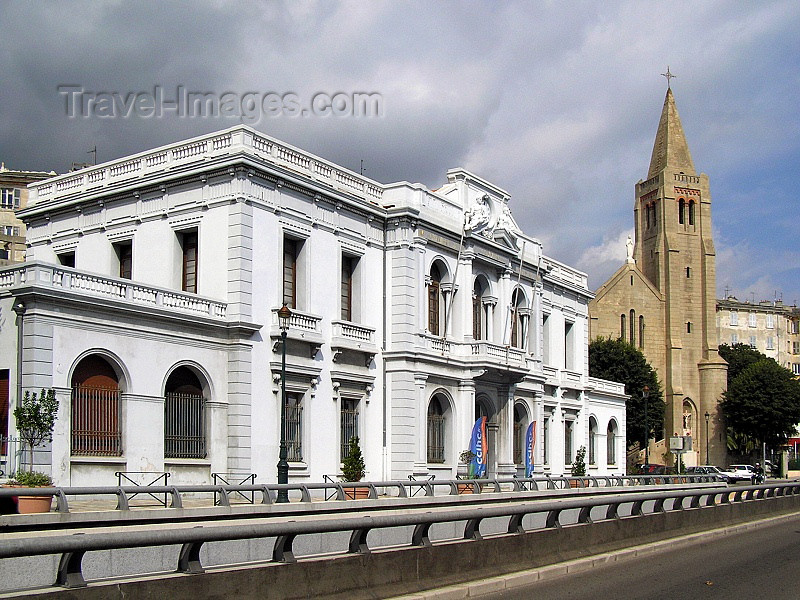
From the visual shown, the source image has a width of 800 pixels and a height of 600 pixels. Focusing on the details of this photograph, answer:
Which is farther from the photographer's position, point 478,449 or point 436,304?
point 436,304

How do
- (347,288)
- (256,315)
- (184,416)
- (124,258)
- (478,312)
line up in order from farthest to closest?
(478,312)
(347,288)
(124,258)
(256,315)
(184,416)

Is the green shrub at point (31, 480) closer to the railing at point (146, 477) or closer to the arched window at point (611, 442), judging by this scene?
the railing at point (146, 477)

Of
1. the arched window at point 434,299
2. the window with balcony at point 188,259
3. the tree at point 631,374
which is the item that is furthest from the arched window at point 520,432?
the tree at point 631,374

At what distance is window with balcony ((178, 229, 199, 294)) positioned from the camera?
32.8m

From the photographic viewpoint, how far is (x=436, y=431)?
3966 cm

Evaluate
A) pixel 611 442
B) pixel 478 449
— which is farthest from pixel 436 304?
pixel 611 442

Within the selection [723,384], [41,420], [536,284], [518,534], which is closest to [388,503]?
[41,420]

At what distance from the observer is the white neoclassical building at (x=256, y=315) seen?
26188 mm

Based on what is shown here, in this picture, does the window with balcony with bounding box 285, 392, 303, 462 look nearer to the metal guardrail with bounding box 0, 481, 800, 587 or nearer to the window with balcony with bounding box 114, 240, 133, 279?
the window with balcony with bounding box 114, 240, 133, 279

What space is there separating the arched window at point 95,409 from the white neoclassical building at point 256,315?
44 mm

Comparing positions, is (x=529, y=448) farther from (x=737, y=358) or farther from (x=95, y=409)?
(x=737, y=358)

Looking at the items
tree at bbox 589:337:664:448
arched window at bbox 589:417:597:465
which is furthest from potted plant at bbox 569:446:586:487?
tree at bbox 589:337:664:448

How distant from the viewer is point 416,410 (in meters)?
37.2

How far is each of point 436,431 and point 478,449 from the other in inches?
74.4
